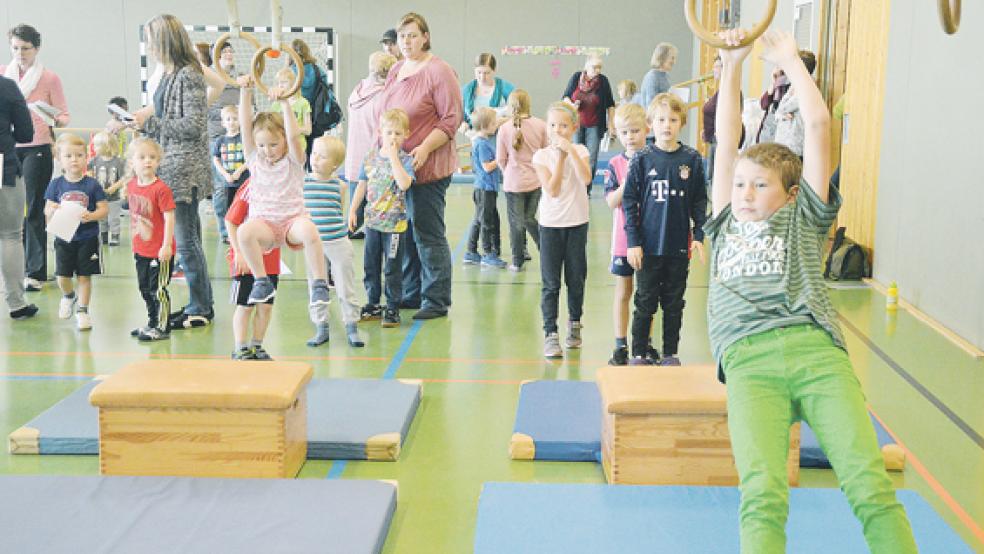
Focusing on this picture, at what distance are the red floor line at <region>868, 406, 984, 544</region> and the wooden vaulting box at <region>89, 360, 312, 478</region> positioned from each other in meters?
2.38

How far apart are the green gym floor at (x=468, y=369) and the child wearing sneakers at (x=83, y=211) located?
375 millimetres

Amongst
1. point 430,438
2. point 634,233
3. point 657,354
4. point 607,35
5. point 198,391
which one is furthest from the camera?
point 607,35

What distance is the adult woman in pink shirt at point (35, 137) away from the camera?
7047mm

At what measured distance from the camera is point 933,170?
6457 millimetres

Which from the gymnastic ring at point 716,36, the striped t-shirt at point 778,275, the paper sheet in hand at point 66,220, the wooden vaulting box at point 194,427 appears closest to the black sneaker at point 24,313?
the paper sheet in hand at point 66,220

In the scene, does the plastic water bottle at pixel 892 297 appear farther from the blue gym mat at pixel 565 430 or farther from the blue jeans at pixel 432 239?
the blue jeans at pixel 432 239

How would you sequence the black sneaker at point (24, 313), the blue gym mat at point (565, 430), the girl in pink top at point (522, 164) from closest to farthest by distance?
1. the blue gym mat at point (565, 430)
2. the black sneaker at point (24, 313)
3. the girl in pink top at point (522, 164)

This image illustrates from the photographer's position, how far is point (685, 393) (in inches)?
143

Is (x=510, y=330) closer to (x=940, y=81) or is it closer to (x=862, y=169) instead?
(x=940, y=81)

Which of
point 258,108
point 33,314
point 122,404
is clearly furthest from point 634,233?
point 258,108

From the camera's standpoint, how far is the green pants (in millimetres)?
2447

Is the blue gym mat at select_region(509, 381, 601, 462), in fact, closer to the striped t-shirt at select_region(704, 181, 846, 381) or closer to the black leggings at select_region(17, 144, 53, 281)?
the striped t-shirt at select_region(704, 181, 846, 381)

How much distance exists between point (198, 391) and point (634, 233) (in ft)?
7.40

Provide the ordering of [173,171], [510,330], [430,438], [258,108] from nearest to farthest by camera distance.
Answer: [430,438] → [173,171] → [510,330] → [258,108]
